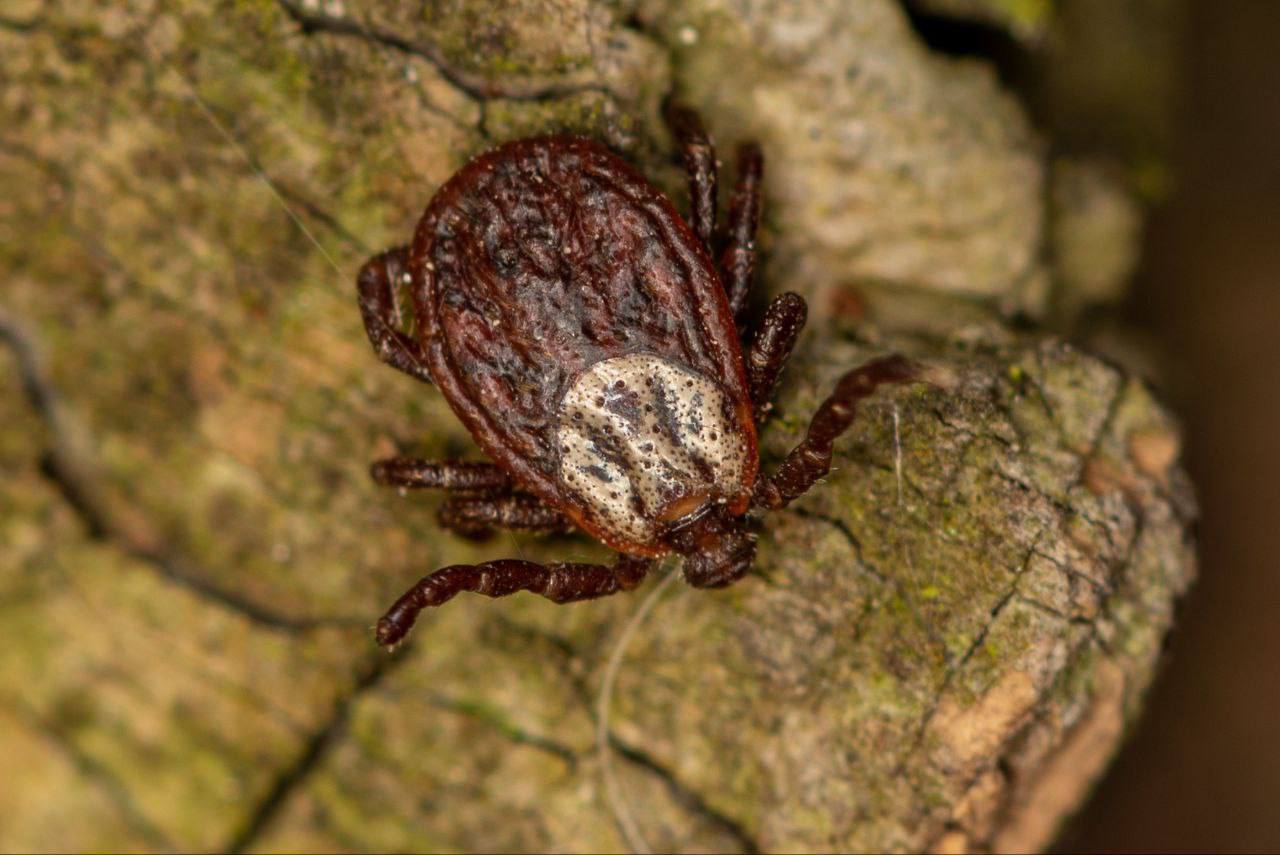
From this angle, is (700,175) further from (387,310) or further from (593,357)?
(387,310)

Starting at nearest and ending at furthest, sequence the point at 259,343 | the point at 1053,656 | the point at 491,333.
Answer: the point at 1053,656
the point at 491,333
the point at 259,343

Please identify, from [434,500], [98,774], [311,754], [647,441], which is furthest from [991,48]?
[98,774]

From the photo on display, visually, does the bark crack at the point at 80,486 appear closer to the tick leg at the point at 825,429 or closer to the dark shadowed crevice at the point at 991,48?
the tick leg at the point at 825,429

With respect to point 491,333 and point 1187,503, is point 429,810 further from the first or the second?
point 1187,503

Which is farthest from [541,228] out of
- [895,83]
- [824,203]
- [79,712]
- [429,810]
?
[79,712]

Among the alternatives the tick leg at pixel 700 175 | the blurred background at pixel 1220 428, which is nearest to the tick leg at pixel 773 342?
the tick leg at pixel 700 175

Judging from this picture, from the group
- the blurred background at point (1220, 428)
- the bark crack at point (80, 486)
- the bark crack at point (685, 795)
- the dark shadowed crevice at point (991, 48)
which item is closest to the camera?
the bark crack at point (685, 795)
